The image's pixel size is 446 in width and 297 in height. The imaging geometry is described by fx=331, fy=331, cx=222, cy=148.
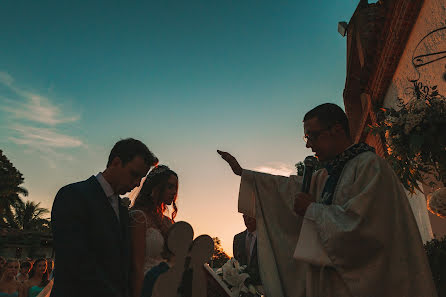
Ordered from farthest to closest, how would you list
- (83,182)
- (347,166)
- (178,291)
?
(347,166), (83,182), (178,291)

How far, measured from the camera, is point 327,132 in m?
2.85

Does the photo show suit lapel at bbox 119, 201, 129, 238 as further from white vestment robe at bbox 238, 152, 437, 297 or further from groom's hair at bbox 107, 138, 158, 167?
white vestment robe at bbox 238, 152, 437, 297

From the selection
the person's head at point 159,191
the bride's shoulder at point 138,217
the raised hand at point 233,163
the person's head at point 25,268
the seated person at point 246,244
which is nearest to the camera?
the bride's shoulder at point 138,217

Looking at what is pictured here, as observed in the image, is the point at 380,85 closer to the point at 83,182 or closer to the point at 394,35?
the point at 394,35

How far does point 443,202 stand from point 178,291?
3511mm

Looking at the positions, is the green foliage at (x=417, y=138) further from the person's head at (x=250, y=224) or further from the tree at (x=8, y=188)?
the tree at (x=8, y=188)

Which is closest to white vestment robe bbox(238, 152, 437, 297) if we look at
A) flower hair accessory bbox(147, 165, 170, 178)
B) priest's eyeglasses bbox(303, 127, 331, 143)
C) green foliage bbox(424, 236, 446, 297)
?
priest's eyeglasses bbox(303, 127, 331, 143)

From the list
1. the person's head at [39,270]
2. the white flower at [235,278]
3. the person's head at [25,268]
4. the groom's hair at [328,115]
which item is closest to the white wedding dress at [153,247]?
the white flower at [235,278]

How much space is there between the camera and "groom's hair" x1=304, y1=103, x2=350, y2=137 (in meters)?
2.85

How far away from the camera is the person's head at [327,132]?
2852 mm

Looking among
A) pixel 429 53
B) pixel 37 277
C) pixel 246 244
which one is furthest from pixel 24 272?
pixel 429 53

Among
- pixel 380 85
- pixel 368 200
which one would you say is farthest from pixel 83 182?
pixel 380 85

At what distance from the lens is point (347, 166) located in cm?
271

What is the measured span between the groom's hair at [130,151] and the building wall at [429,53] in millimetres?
4189
